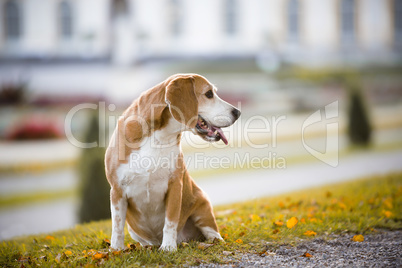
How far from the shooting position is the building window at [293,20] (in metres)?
30.5

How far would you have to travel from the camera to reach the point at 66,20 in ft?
94.6

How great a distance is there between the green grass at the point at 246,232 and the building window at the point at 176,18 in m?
23.7

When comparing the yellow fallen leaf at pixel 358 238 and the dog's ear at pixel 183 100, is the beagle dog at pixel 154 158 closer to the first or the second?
the dog's ear at pixel 183 100

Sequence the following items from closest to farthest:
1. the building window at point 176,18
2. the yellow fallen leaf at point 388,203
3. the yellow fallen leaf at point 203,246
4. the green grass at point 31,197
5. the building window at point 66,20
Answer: the yellow fallen leaf at point 203,246, the yellow fallen leaf at point 388,203, the green grass at point 31,197, the building window at point 66,20, the building window at point 176,18

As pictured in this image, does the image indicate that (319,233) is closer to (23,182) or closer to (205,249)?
(205,249)

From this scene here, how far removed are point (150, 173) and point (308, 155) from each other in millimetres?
13072

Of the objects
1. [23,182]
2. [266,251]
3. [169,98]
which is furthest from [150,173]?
[23,182]

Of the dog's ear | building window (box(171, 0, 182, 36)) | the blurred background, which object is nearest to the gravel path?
the dog's ear

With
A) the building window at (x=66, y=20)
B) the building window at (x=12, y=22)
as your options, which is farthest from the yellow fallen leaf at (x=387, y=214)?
the building window at (x=12, y=22)

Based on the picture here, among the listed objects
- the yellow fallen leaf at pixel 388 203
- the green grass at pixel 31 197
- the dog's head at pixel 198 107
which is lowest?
the green grass at pixel 31 197

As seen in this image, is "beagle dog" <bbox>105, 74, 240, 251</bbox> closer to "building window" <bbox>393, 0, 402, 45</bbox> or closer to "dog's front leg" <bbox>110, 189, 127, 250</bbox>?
"dog's front leg" <bbox>110, 189, 127, 250</bbox>

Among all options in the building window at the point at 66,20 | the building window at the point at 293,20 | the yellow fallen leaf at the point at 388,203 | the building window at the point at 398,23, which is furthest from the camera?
the building window at the point at 398,23

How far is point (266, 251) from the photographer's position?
4.13 m

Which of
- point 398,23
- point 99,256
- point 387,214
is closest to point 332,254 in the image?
point 387,214
